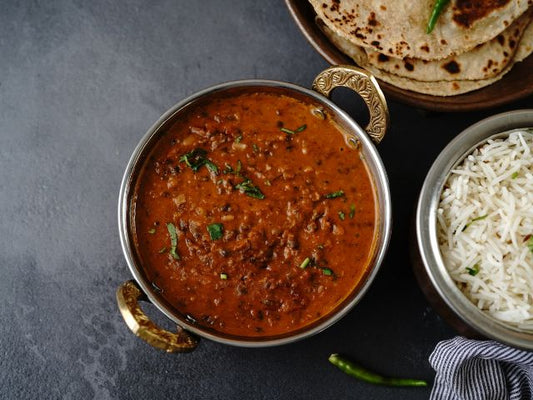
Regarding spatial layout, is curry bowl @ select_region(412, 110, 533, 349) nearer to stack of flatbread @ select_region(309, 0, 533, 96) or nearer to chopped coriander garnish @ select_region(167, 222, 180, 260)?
stack of flatbread @ select_region(309, 0, 533, 96)

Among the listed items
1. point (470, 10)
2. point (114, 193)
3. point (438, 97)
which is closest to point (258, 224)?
point (114, 193)

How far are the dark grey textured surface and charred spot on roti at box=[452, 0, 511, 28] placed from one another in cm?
50

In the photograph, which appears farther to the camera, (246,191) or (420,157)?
(420,157)

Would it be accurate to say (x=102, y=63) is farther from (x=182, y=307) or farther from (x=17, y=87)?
(x=182, y=307)

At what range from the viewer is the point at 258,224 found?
2705 millimetres

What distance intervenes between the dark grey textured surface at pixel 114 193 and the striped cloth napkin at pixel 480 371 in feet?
0.48

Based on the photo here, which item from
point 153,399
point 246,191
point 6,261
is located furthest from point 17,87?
point 153,399

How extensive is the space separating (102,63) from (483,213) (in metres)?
2.03

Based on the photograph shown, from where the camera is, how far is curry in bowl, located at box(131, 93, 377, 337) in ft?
8.85

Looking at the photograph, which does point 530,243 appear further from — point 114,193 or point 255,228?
point 114,193

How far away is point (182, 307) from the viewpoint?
108 inches

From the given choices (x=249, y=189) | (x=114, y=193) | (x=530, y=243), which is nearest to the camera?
(x=530, y=243)

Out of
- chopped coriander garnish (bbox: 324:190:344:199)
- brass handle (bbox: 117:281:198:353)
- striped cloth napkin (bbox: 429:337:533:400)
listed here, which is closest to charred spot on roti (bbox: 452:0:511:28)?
chopped coriander garnish (bbox: 324:190:344:199)

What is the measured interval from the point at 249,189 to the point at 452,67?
111 centimetres
